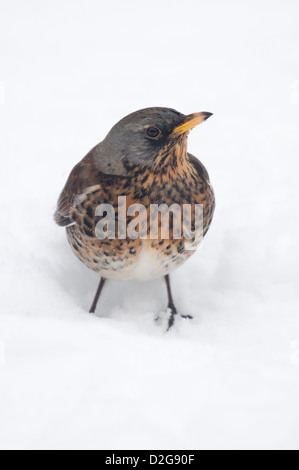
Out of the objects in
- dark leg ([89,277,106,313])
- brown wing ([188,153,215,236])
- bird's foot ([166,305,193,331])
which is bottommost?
bird's foot ([166,305,193,331])

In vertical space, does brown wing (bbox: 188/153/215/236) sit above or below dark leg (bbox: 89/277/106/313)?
above

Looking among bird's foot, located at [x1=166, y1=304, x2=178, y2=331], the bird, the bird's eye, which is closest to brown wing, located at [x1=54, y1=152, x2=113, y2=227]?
the bird

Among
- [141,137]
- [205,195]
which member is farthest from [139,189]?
[205,195]

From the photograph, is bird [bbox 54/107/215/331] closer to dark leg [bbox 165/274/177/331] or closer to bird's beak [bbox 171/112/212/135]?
bird's beak [bbox 171/112/212/135]

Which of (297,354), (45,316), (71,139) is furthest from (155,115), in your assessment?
(71,139)

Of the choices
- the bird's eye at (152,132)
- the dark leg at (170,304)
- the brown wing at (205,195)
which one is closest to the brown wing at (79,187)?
the bird's eye at (152,132)

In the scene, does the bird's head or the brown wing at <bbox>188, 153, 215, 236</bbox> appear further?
the brown wing at <bbox>188, 153, 215, 236</bbox>

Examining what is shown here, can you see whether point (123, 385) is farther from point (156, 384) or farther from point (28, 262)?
point (28, 262)

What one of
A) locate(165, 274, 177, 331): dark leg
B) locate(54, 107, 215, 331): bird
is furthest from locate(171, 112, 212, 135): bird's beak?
locate(165, 274, 177, 331): dark leg
